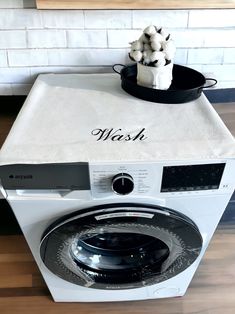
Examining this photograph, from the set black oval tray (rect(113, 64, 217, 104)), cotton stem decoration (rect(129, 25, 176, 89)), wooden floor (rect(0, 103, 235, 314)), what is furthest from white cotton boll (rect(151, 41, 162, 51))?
wooden floor (rect(0, 103, 235, 314))

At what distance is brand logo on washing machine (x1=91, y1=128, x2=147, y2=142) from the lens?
93cm

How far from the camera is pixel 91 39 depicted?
1.28 m

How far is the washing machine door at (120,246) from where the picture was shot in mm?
920

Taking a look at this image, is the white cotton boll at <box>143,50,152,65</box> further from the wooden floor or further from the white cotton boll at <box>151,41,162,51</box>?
the wooden floor

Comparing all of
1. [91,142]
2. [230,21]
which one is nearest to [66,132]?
[91,142]

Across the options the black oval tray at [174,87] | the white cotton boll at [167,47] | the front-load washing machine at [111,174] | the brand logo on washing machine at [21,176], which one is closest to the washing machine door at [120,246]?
the front-load washing machine at [111,174]

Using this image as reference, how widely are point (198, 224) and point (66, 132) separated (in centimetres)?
50

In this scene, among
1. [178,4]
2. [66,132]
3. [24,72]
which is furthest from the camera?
[24,72]

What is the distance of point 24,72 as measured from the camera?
1344 millimetres

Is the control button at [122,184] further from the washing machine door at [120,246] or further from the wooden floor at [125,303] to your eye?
the wooden floor at [125,303]

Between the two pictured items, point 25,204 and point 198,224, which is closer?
point 25,204

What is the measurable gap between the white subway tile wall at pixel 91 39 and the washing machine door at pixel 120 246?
0.67m

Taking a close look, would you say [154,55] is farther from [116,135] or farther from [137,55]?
[116,135]

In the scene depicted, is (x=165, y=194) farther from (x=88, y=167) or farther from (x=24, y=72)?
(x=24, y=72)
